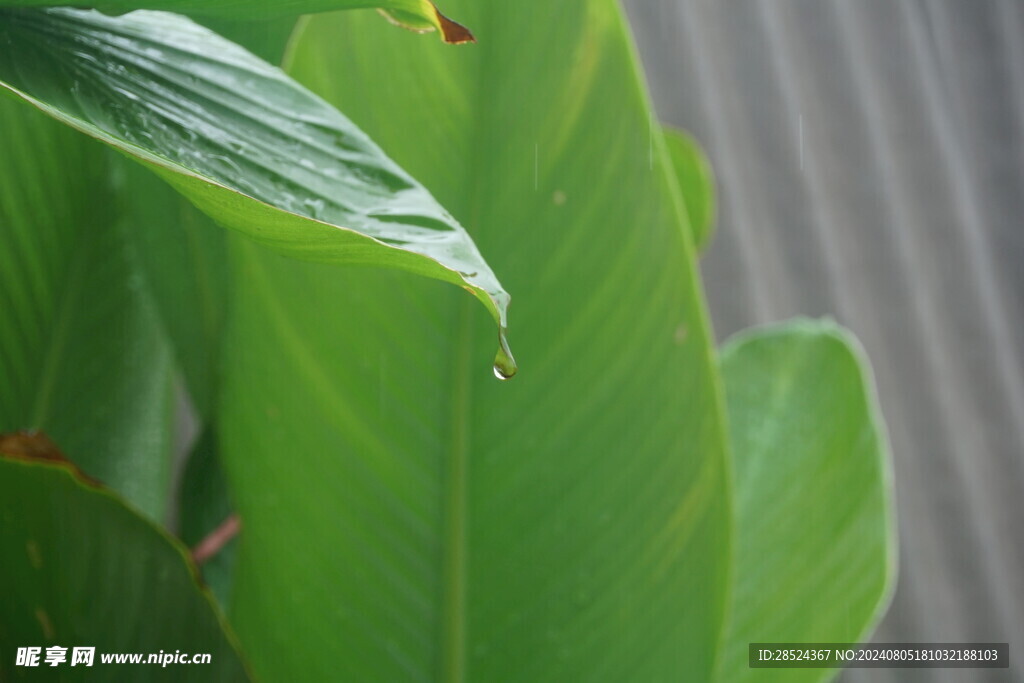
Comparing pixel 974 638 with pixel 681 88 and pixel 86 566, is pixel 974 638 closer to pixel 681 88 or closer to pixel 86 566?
pixel 681 88

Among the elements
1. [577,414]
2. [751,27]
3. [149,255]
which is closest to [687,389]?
[577,414]

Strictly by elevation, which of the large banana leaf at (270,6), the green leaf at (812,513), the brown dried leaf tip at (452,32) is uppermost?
the large banana leaf at (270,6)

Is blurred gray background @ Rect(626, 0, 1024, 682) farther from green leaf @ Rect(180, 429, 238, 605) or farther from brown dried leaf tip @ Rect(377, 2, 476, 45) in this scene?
brown dried leaf tip @ Rect(377, 2, 476, 45)

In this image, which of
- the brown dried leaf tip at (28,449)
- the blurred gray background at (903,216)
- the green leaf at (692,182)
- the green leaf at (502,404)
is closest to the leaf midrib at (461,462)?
the green leaf at (502,404)

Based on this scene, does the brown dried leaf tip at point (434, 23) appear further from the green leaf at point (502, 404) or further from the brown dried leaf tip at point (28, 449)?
the brown dried leaf tip at point (28, 449)

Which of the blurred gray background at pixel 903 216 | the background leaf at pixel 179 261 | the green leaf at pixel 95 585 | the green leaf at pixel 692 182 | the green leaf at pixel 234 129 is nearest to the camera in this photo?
the green leaf at pixel 234 129

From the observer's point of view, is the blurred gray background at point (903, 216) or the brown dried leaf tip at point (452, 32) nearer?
the brown dried leaf tip at point (452, 32)

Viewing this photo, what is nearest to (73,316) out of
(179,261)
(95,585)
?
(179,261)

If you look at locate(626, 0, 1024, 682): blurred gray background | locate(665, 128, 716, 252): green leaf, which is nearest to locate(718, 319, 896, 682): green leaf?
locate(665, 128, 716, 252): green leaf
